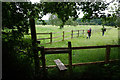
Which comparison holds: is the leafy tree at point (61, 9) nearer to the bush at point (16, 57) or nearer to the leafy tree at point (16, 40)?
the leafy tree at point (16, 40)

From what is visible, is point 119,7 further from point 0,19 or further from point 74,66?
point 0,19

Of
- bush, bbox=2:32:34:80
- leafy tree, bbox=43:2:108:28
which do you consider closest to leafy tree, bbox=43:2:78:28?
leafy tree, bbox=43:2:108:28

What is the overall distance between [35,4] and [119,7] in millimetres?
4159

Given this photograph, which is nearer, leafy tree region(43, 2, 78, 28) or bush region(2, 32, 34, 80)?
bush region(2, 32, 34, 80)

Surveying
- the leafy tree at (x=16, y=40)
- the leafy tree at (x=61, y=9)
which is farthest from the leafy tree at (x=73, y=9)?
the leafy tree at (x=16, y=40)

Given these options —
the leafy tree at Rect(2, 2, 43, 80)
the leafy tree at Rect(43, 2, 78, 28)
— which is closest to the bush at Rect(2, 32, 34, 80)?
the leafy tree at Rect(2, 2, 43, 80)

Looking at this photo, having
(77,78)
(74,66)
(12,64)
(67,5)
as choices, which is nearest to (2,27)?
(12,64)

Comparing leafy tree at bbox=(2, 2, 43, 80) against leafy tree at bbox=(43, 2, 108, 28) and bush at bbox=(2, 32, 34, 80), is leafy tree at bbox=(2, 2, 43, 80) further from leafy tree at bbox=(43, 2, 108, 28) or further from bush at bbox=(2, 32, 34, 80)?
leafy tree at bbox=(43, 2, 108, 28)

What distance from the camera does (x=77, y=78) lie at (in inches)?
119

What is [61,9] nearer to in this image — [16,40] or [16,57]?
[16,40]

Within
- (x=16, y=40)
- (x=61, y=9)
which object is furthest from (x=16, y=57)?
(x=61, y=9)

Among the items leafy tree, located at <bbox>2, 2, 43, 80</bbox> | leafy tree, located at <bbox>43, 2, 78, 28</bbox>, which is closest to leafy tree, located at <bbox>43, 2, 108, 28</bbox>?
leafy tree, located at <bbox>43, 2, 78, 28</bbox>

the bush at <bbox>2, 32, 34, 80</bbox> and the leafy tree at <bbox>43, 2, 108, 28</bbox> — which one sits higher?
the leafy tree at <bbox>43, 2, 108, 28</bbox>

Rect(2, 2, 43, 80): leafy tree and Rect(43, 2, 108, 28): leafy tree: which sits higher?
Rect(43, 2, 108, 28): leafy tree
